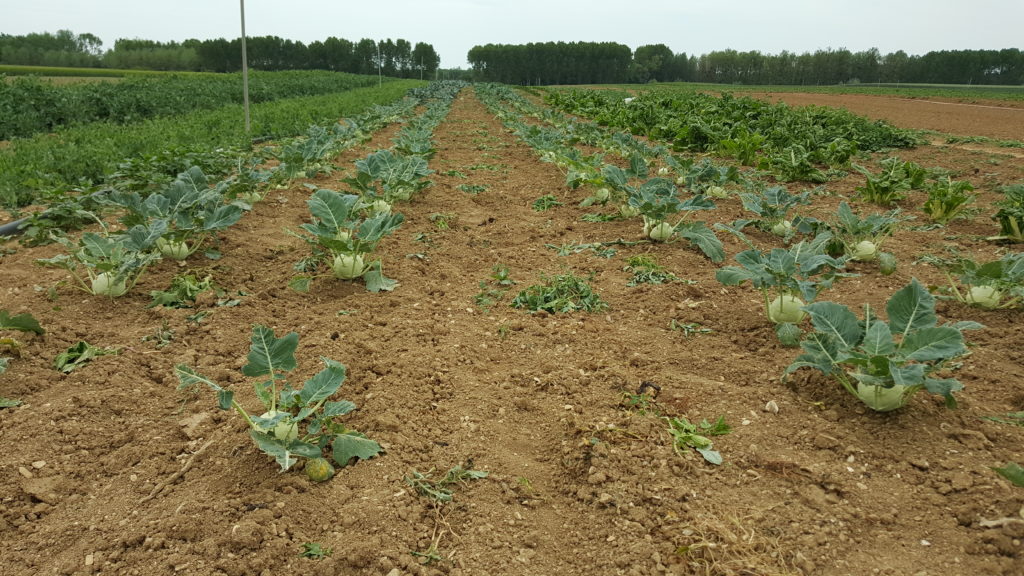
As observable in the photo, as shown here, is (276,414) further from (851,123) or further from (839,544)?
(851,123)

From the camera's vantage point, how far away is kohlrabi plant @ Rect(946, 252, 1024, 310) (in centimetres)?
327

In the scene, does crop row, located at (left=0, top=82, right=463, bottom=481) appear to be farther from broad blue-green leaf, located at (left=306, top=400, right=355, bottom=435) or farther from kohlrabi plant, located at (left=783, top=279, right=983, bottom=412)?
kohlrabi plant, located at (left=783, top=279, right=983, bottom=412)

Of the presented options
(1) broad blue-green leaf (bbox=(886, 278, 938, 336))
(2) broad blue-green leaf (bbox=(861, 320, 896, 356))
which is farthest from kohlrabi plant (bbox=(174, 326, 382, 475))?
(1) broad blue-green leaf (bbox=(886, 278, 938, 336))

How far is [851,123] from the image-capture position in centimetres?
1255

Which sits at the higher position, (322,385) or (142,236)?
(142,236)

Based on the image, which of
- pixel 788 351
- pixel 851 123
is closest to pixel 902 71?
pixel 851 123

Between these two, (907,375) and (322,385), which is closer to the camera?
(907,375)

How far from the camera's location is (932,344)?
7.51 ft

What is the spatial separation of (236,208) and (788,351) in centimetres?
402

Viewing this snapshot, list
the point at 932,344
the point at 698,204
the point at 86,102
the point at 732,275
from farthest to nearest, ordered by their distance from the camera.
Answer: the point at 86,102
the point at 698,204
the point at 732,275
the point at 932,344

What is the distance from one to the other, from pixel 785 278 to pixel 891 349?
0.85 metres

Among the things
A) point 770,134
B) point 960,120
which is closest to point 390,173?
point 770,134

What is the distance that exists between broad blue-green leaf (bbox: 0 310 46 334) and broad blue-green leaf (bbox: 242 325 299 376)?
1738 mm

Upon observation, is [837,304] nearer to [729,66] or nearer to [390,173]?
[390,173]
